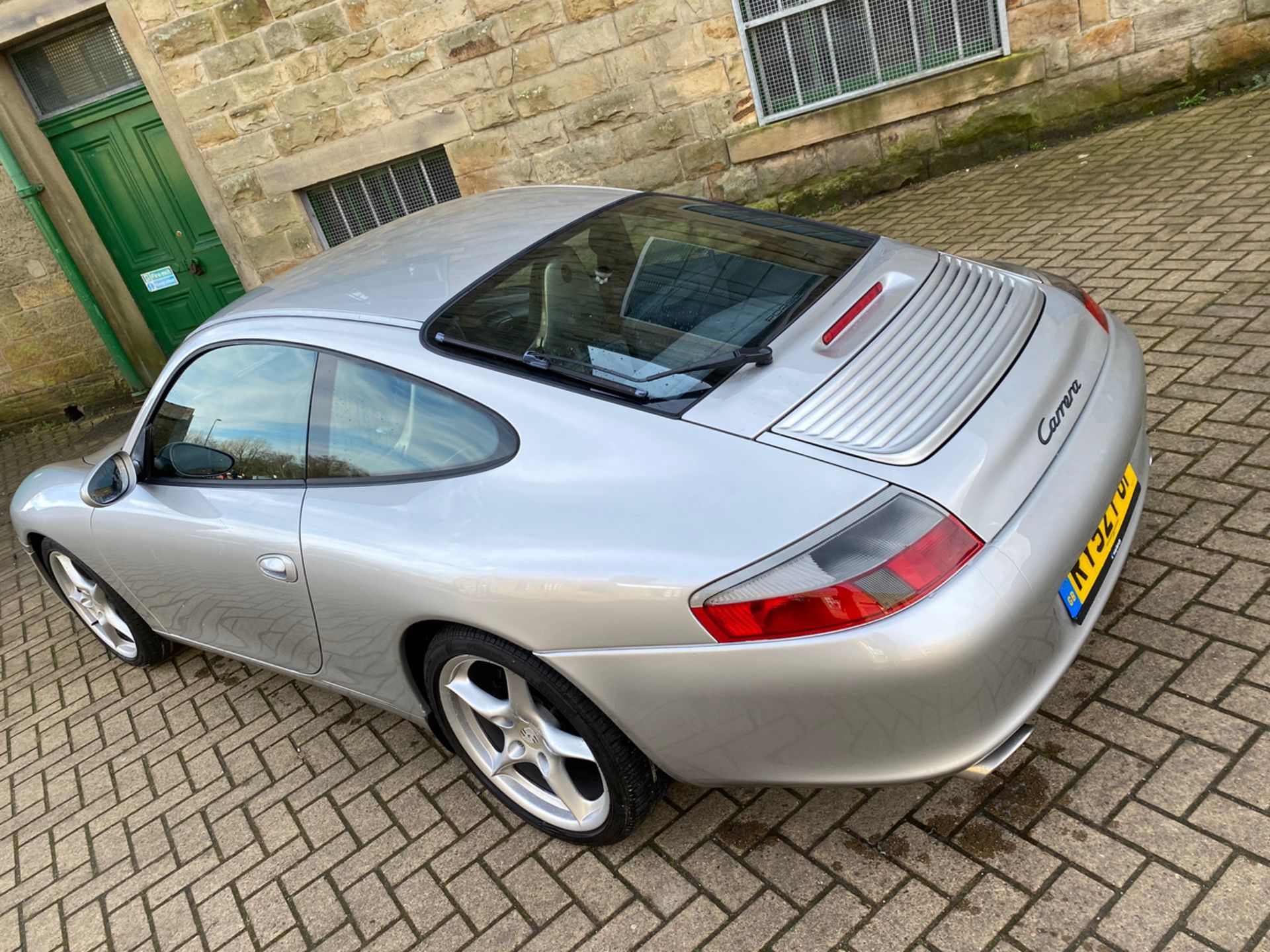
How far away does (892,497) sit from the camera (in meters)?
1.97

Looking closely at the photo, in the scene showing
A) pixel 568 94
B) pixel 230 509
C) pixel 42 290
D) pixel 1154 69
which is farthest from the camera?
pixel 42 290

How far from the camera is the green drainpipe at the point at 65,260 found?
789 centimetres

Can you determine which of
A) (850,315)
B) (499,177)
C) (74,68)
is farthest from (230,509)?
(74,68)

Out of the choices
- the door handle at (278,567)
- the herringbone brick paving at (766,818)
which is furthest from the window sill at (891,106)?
the door handle at (278,567)

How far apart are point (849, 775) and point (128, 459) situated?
2.61 metres

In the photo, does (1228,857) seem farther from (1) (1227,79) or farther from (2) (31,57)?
(2) (31,57)

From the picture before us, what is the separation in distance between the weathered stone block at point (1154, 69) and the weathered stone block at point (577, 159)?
3713mm

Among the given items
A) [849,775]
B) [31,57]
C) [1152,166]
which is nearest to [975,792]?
[849,775]

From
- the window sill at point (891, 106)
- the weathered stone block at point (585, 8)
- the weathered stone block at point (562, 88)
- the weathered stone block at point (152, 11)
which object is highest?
the weathered stone block at point (152, 11)

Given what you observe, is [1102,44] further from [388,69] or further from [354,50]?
[354,50]

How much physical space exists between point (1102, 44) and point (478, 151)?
15.3 feet

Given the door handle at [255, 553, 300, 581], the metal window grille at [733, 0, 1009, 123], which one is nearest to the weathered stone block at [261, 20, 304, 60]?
the metal window grille at [733, 0, 1009, 123]

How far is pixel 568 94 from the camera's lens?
7406 mm

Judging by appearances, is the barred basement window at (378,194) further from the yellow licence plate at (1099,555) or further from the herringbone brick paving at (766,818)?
the yellow licence plate at (1099,555)
